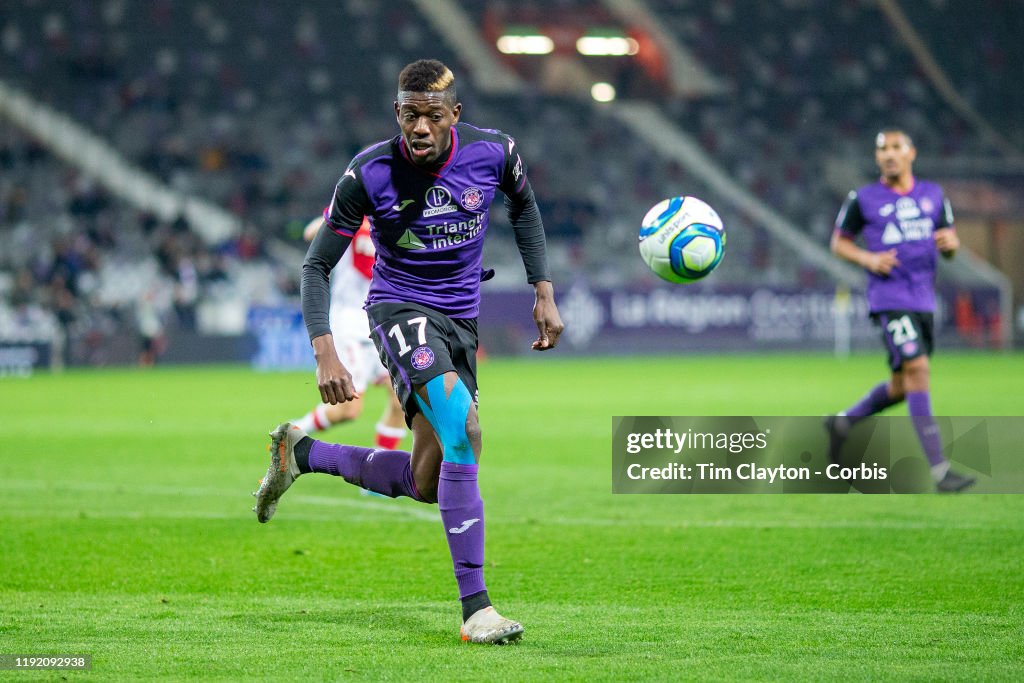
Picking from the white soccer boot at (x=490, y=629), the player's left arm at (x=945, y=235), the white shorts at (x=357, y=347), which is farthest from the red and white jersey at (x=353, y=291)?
the white soccer boot at (x=490, y=629)

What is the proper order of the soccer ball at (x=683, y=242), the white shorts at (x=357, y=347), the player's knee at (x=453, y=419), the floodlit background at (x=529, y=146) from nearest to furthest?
the player's knee at (x=453, y=419)
the soccer ball at (x=683, y=242)
the white shorts at (x=357, y=347)
the floodlit background at (x=529, y=146)

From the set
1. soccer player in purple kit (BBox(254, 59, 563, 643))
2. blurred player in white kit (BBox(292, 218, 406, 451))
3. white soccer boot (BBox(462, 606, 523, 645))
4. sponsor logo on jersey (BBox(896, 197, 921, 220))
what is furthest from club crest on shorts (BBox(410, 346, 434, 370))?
sponsor logo on jersey (BBox(896, 197, 921, 220))

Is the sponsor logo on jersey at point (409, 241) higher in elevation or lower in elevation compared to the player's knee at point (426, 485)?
higher

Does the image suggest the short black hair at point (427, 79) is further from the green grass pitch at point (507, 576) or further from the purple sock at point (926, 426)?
the purple sock at point (926, 426)

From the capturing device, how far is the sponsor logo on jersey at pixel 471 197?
548 cm

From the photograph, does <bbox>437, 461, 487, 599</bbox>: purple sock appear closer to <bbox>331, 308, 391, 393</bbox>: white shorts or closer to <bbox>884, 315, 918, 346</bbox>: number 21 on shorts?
<bbox>331, 308, 391, 393</bbox>: white shorts

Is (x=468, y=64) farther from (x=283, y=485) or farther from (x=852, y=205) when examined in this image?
(x=283, y=485)

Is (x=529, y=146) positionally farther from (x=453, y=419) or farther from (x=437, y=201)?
(x=453, y=419)

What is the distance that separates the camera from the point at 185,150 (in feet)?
107

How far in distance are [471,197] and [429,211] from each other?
0.18 metres

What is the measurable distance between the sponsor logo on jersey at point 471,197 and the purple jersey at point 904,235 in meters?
5.01

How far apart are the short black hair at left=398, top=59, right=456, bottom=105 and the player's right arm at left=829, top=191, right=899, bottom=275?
5.07 metres

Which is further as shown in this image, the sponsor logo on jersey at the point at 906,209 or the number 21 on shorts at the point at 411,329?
the sponsor logo on jersey at the point at 906,209

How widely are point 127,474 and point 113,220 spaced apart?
20.5 meters
